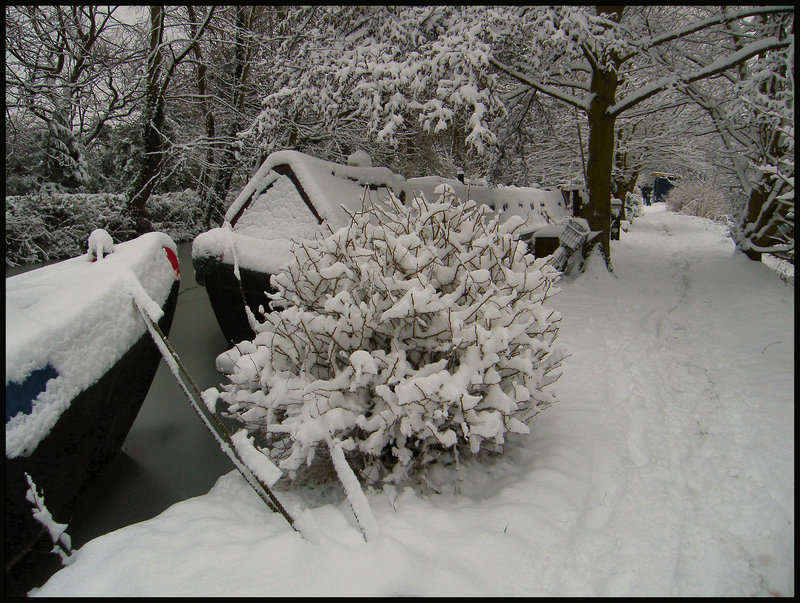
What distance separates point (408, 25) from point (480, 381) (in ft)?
17.3

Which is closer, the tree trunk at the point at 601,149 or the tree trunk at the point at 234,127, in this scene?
the tree trunk at the point at 601,149

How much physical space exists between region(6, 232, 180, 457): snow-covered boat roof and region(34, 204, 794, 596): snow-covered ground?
81cm

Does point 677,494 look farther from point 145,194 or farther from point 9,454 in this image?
point 145,194

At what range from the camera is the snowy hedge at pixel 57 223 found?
402 inches

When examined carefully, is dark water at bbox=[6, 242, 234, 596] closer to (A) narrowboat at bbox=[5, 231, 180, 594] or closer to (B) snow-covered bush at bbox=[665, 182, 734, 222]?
(A) narrowboat at bbox=[5, 231, 180, 594]

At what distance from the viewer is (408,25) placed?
19.3 feet

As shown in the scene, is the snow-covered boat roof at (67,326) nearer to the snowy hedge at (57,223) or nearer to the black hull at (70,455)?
the black hull at (70,455)

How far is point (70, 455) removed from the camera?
271 centimetres

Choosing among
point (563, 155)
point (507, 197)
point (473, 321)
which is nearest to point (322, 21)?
point (507, 197)

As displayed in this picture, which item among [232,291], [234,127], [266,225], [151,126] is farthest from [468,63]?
[234,127]

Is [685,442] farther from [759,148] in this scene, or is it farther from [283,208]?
[759,148]

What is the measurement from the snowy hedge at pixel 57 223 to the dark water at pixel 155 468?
25.5ft

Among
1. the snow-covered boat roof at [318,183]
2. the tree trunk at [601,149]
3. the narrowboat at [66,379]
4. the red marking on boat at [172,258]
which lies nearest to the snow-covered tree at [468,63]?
the tree trunk at [601,149]

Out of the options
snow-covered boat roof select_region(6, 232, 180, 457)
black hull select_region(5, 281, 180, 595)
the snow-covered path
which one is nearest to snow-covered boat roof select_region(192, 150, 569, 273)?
snow-covered boat roof select_region(6, 232, 180, 457)
